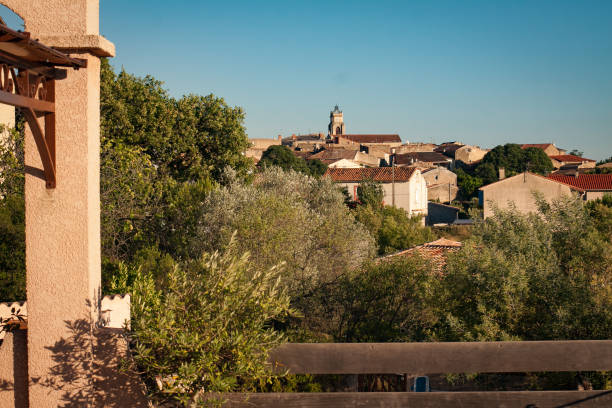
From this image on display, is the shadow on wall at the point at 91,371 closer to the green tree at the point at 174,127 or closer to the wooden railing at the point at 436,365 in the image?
the wooden railing at the point at 436,365

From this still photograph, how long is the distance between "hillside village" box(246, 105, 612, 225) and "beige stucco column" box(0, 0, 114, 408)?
7.61 metres

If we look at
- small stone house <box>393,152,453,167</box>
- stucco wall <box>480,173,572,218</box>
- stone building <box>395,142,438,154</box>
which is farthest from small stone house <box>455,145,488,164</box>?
stucco wall <box>480,173,572,218</box>

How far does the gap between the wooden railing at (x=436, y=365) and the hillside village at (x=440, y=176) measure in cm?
604

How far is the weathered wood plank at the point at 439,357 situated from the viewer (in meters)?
3.67

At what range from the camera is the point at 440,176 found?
69.2 metres

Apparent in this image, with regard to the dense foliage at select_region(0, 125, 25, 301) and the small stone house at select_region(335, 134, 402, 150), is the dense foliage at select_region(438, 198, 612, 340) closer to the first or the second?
the dense foliage at select_region(0, 125, 25, 301)

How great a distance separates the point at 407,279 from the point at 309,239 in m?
4.83

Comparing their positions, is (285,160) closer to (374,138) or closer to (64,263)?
(374,138)

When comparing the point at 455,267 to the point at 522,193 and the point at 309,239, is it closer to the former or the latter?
the point at 309,239

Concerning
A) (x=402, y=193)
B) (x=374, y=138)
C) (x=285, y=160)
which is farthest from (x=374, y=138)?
(x=402, y=193)

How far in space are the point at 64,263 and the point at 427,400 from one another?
255 centimetres

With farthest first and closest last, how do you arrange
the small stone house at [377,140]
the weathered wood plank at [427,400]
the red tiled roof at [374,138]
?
the red tiled roof at [374,138] → the small stone house at [377,140] → the weathered wood plank at [427,400]

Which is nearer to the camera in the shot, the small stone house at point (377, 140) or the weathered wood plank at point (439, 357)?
the weathered wood plank at point (439, 357)

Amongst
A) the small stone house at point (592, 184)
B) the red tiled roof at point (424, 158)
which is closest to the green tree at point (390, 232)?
the small stone house at point (592, 184)
